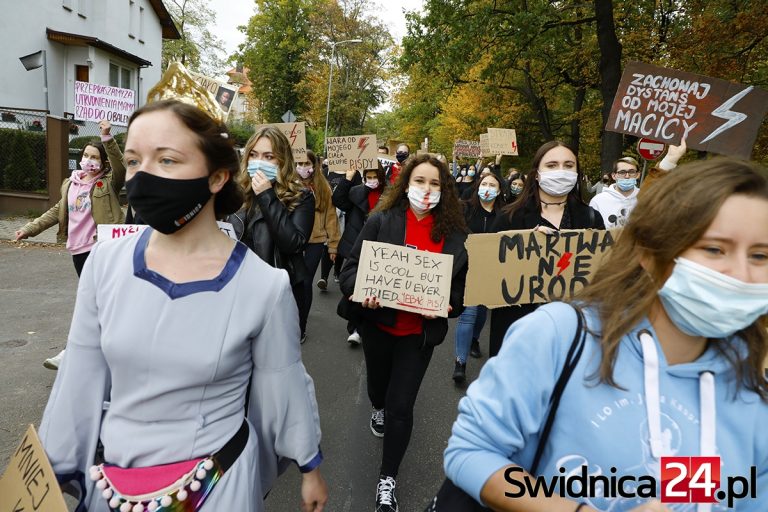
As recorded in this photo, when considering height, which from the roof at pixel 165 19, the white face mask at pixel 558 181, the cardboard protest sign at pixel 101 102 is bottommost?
the white face mask at pixel 558 181

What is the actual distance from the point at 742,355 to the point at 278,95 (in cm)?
4476

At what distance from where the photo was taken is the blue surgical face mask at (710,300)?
1.26 m

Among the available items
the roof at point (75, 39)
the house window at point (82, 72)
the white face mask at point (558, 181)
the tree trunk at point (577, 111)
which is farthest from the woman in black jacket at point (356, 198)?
the house window at point (82, 72)

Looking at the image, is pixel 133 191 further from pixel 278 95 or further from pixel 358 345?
pixel 278 95

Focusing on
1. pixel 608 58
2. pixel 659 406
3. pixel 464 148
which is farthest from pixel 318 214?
pixel 464 148

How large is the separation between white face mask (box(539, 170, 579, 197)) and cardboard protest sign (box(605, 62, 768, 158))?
5.94ft

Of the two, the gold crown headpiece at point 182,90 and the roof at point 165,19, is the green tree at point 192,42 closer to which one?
the roof at point 165,19

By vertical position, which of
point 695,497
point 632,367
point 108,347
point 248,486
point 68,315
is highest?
point 632,367

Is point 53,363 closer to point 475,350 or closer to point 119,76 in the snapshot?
point 475,350

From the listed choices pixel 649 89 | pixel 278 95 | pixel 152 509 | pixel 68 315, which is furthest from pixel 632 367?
pixel 278 95

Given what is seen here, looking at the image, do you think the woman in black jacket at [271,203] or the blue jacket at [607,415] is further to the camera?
the woman in black jacket at [271,203]

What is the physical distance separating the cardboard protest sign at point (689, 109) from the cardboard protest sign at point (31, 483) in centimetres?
497

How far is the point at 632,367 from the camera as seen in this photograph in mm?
1267

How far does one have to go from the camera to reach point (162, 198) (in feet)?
5.16
